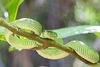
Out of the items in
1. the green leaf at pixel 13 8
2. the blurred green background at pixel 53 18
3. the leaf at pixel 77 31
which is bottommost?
the blurred green background at pixel 53 18

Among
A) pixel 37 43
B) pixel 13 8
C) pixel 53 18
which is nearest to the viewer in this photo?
pixel 37 43

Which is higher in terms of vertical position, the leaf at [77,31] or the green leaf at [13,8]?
the green leaf at [13,8]

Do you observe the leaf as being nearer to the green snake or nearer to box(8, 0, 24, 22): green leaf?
the green snake

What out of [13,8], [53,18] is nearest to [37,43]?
[13,8]

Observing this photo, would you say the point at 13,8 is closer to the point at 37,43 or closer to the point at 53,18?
the point at 37,43

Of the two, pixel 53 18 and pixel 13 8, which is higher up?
pixel 13 8

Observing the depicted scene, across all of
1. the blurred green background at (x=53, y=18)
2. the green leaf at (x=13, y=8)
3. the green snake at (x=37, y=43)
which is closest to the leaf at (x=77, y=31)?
the green snake at (x=37, y=43)

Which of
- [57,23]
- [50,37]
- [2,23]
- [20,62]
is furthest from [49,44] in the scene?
[57,23]

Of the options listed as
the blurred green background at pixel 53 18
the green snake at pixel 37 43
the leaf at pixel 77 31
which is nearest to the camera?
the green snake at pixel 37 43

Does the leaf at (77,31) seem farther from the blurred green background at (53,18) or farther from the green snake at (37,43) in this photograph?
the blurred green background at (53,18)
